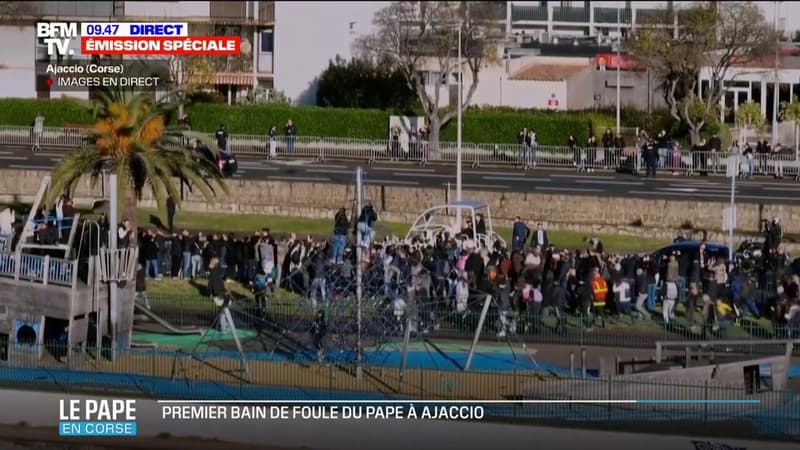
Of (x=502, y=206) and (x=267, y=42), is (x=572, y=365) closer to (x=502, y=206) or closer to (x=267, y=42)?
(x=502, y=206)

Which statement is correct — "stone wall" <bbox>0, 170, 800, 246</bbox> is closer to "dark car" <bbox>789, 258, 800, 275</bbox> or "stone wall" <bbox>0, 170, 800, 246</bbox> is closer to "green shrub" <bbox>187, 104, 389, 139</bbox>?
"dark car" <bbox>789, 258, 800, 275</bbox>

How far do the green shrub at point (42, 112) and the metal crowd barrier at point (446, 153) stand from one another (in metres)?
3.39

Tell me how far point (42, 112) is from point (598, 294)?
32695 mm

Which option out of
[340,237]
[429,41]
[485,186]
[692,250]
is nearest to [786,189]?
[485,186]

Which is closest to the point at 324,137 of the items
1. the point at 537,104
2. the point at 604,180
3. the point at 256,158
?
the point at 256,158

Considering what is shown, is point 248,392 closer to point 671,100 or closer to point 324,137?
point 324,137

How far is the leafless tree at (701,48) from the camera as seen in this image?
59031 millimetres

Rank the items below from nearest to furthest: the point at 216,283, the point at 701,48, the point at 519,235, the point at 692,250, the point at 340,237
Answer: the point at 216,283 < the point at 692,250 < the point at 340,237 < the point at 519,235 < the point at 701,48

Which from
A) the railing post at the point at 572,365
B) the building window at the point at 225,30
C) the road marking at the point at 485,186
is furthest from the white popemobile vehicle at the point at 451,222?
the building window at the point at 225,30

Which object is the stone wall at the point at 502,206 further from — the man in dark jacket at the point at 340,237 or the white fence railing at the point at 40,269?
the white fence railing at the point at 40,269

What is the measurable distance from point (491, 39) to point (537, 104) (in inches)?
175

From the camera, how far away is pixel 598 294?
3112 centimetres

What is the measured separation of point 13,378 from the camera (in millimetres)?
26672

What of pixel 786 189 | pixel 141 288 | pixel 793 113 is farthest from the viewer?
pixel 793 113
